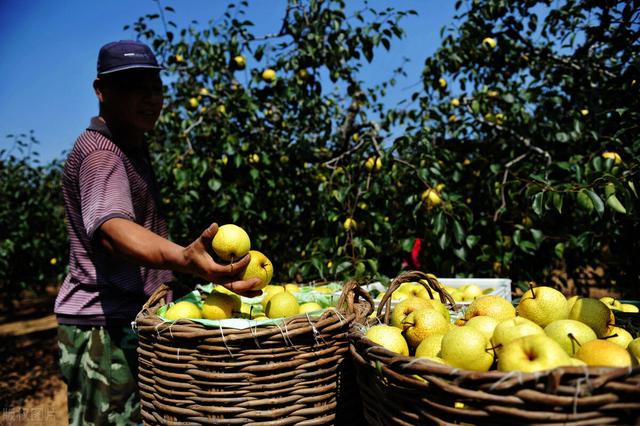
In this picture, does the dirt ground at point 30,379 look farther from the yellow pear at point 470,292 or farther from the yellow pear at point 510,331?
the yellow pear at point 510,331

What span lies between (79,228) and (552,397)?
68.4 inches

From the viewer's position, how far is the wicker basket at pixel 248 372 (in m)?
1.10

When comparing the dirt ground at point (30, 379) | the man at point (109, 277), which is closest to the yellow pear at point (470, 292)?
the man at point (109, 277)

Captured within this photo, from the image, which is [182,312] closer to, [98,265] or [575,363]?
[98,265]

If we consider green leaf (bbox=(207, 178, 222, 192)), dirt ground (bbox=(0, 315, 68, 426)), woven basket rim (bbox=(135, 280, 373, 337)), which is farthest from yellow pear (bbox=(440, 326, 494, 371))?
dirt ground (bbox=(0, 315, 68, 426))

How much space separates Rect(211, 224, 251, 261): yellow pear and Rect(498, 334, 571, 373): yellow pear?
0.75 meters

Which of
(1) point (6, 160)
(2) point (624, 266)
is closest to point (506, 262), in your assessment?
(2) point (624, 266)

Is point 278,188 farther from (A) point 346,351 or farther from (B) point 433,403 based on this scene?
(B) point 433,403

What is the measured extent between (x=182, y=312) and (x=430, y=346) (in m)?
0.77

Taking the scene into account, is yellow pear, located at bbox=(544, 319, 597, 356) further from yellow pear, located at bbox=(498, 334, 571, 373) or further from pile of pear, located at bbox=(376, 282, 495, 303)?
pile of pear, located at bbox=(376, 282, 495, 303)

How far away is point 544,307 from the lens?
1314mm

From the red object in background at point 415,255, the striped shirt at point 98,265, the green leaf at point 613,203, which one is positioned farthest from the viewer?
the red object in background at point 415,255

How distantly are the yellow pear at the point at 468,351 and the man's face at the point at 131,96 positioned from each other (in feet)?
4.98

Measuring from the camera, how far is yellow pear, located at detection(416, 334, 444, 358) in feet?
3.65
